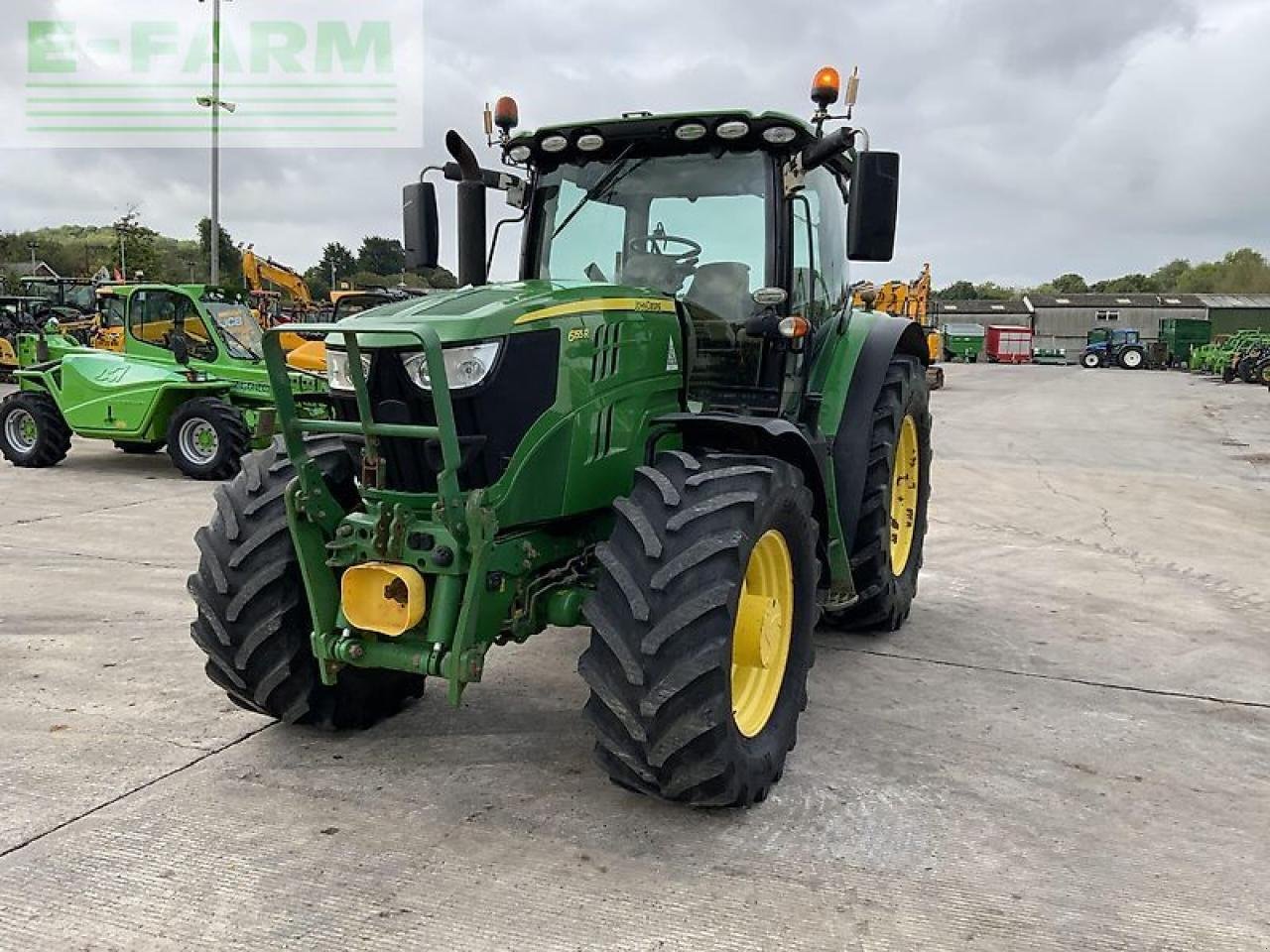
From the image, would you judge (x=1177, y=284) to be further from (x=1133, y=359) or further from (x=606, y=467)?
(x=606, y=467)

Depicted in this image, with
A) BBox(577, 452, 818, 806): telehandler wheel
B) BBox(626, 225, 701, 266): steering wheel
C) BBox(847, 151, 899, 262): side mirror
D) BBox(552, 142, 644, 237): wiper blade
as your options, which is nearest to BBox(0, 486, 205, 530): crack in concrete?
BBox(552, 142, 644, 237): wiper blade

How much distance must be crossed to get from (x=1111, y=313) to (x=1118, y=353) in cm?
1967

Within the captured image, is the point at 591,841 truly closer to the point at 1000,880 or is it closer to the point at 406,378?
the point at 1000,880

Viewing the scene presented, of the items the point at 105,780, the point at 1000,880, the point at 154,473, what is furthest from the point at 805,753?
the point at 154,473

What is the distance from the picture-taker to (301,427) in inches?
135

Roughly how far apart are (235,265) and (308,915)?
60935 millimetres

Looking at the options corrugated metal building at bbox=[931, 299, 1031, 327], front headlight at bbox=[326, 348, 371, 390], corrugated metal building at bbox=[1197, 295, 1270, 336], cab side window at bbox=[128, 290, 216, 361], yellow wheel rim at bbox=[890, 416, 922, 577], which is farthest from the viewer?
corrugated metal building at bbox=[931, 299, 1031, 327]

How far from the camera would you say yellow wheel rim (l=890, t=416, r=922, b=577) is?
5.94 metres

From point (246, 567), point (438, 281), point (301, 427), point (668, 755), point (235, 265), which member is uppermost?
point (235, 265)

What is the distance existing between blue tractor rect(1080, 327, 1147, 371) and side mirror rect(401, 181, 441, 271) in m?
45.8

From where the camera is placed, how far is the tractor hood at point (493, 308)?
323 centimetres

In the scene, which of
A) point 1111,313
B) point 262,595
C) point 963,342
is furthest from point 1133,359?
point 262,595

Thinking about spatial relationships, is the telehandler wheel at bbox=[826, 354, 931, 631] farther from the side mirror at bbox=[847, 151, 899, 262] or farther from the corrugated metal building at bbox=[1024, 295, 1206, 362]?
the corrugated metal building at bbox=[1024, 295, 1206, 362]

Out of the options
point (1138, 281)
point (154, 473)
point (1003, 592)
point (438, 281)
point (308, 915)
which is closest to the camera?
point (308, 915)
